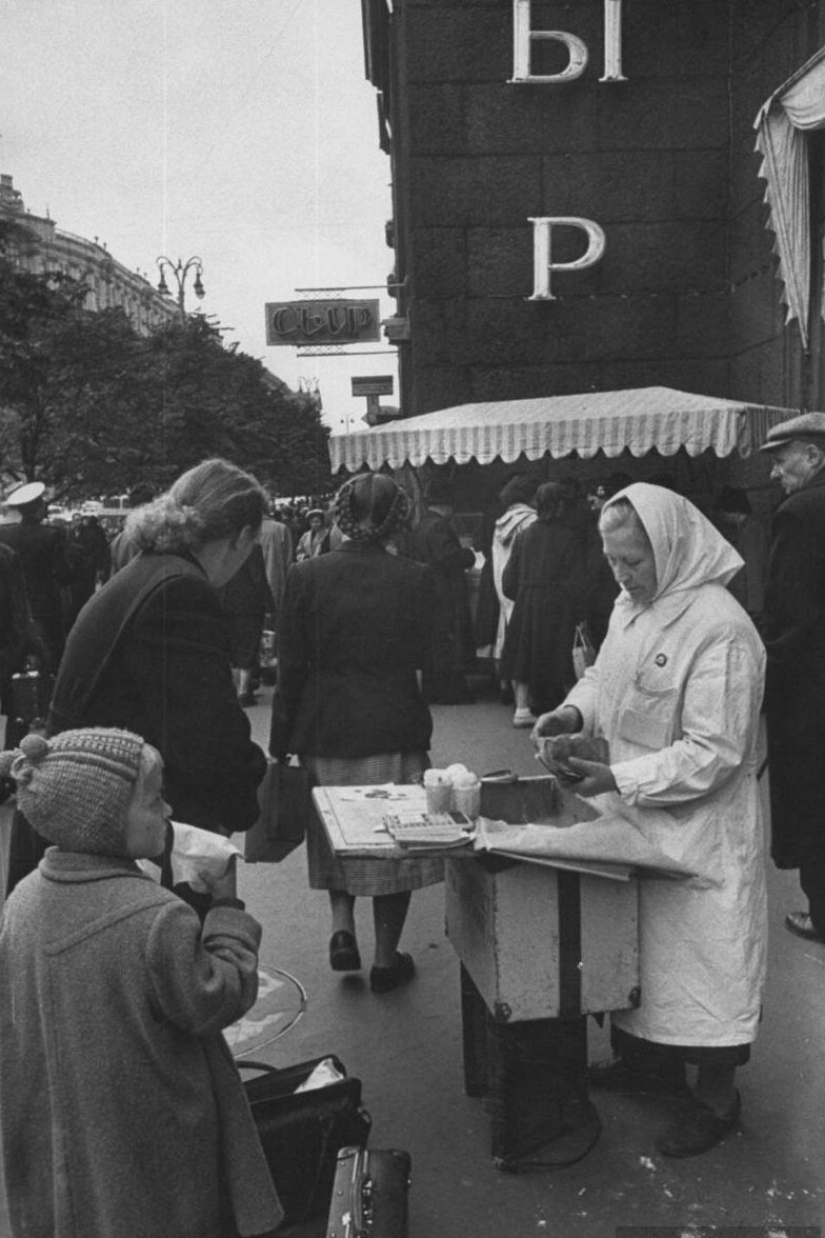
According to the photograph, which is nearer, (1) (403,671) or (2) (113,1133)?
(2) (113,1133)

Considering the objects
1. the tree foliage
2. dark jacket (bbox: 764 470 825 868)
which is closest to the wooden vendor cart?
dark jacket (bbox: 764 470 825 868)

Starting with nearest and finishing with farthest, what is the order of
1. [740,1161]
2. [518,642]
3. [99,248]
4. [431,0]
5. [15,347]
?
[740,1161] < [518,642] < [431,0] < [15,347] < [99,248]

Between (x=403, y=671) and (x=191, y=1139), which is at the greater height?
(x=403, y=671)

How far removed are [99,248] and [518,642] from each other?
74.9 feet

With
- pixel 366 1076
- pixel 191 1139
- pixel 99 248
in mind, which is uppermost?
pixel 99 248

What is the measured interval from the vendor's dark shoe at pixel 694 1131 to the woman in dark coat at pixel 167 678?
1.47 meters

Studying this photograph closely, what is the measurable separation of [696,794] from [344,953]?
2.11m

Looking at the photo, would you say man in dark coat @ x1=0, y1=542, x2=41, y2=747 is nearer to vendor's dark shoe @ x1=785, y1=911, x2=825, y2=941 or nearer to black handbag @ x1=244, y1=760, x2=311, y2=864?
black handbag @ x1=244, y1=760, x2=311, y2=864

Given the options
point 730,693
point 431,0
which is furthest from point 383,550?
point 431,0

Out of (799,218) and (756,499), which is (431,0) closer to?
(756,499)

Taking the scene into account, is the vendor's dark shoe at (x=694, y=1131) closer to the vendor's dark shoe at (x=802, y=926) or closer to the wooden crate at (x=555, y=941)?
the wooden crate at (x=555, y=941)

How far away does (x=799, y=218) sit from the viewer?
327 inches

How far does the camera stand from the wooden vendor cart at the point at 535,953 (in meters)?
3.39

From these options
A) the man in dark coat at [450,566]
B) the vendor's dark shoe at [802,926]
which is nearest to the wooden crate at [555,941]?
the vendor's dark shoe at [802,926]
